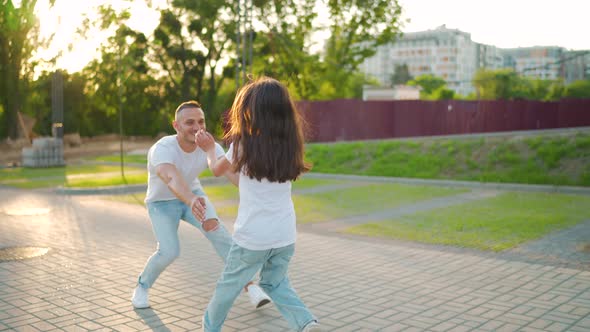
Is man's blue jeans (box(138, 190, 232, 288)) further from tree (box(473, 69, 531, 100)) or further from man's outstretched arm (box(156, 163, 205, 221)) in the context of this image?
tree (box(473, 69, 531, 100))

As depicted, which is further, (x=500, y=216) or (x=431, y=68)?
(x=431, y=68)

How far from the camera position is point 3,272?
6.70m

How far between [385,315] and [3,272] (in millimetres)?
4104

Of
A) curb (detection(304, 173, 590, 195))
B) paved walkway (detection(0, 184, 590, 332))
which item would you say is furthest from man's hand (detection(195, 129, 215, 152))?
curb (detection(304, 173, 590, 195))

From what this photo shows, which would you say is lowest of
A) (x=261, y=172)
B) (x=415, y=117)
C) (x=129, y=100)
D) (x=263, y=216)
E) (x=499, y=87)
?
(x=263, y=216)

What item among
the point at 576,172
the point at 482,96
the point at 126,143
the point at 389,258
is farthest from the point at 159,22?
the point at 482,96

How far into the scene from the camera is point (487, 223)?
9.73 m

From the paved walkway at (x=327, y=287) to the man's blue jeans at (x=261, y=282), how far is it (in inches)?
38.2

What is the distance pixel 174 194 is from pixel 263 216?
1.30 meters

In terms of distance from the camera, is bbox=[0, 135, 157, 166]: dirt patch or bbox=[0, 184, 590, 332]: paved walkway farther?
bbox=[0, 135, 157, 166]: dirt patch

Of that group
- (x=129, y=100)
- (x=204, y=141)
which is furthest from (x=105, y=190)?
(x=129, y=100)

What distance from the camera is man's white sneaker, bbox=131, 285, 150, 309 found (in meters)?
5.37

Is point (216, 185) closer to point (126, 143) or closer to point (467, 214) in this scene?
point (467, 214)

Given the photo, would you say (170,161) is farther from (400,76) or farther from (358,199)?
(400,76)
